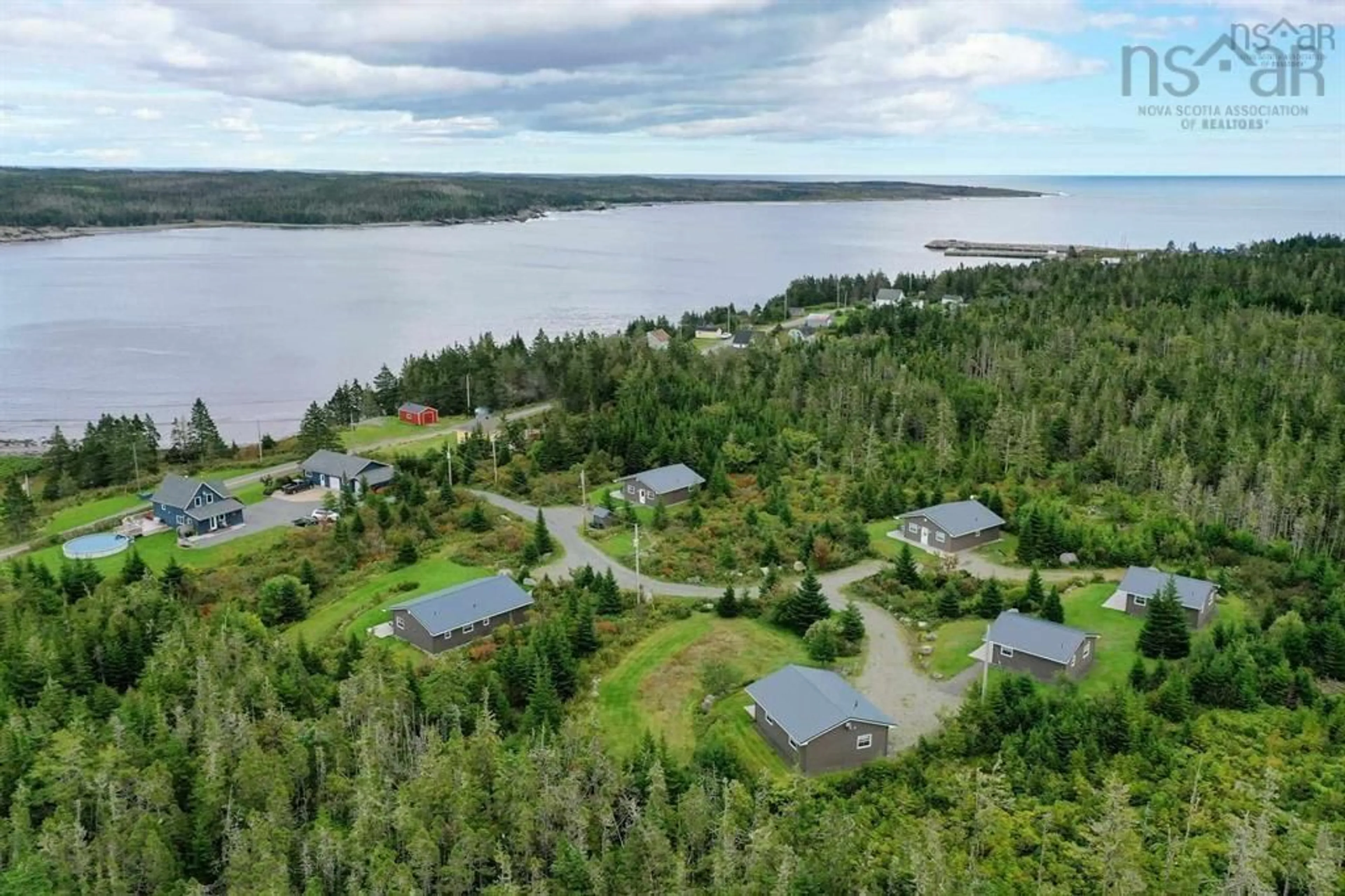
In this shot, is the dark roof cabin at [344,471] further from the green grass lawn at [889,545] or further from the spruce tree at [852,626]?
the spruce tree at [852,626]

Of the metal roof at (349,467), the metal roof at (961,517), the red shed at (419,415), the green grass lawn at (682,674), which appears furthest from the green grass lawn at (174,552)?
the metal roof at (961,517)

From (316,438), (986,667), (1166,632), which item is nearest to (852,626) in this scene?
A: (986,667)

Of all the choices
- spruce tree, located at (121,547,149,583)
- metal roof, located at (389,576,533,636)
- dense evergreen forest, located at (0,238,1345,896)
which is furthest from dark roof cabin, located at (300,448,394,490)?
metal roof, located at (389,576,533,636)

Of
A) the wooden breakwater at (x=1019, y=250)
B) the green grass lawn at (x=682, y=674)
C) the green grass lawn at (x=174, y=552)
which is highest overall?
the wooden breakwater at (x=1019, y=250)

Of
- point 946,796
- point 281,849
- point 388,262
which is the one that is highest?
point 388,262

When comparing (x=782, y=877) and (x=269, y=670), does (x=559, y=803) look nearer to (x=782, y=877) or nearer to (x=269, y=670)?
(x=782, y=877)

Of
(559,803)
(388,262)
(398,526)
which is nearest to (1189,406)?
(398,526)

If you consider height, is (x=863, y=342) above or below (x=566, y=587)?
above

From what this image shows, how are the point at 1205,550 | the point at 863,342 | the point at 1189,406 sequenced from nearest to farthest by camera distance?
the point at 1205,550 < the point at 1189,406 < the point at 863,342
